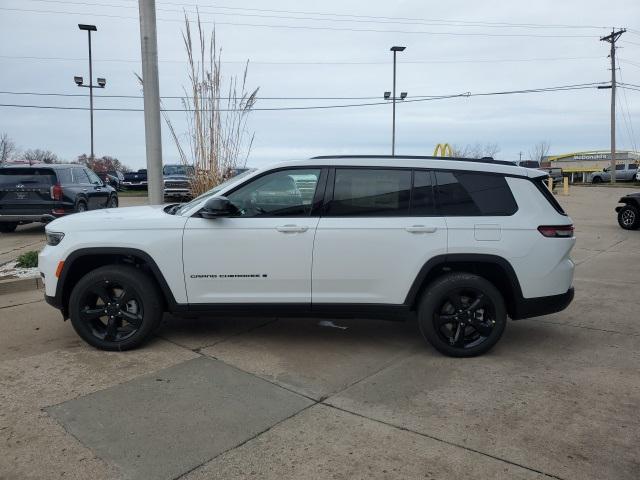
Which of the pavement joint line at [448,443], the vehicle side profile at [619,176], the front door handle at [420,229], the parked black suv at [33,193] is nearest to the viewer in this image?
the pavement joint line at [448,443]

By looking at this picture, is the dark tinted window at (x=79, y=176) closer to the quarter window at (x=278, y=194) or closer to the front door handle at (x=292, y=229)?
the quarter window at (x=278, y=194)

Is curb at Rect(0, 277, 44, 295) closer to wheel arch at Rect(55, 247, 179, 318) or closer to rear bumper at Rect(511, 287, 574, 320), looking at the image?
wheel arch at Rect(55, 247, 179, 318)

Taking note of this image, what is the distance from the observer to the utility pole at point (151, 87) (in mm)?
7469

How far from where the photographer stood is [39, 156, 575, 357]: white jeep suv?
4.47 meters

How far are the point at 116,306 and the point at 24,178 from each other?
27.8ft

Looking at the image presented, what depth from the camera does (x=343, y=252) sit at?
14.6ft

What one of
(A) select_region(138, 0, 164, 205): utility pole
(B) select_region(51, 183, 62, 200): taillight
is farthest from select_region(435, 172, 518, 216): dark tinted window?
(B) select_region(51, 183, 62, 200): taillight

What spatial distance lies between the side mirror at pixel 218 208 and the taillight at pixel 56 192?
8.36 meters

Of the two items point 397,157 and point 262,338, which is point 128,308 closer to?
point 262,338

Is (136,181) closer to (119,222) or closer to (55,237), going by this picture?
(55,237)

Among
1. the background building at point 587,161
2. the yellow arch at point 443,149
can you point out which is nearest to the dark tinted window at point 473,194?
the yellow arch at point 443,149

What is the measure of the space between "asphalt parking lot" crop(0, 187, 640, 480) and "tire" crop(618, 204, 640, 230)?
31.2 feet

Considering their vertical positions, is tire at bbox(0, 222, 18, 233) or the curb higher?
tire at bbox(0, 222, 18, 233)

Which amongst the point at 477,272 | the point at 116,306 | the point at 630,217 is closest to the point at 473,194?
the point at 477,272
